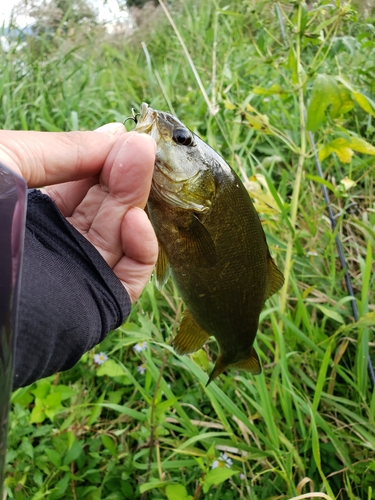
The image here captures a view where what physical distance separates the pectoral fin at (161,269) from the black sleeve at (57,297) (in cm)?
10

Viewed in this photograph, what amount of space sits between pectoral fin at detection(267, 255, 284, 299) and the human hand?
12.8 inches

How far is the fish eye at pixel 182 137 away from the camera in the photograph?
1170 millimetres

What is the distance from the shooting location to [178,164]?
3.92ft

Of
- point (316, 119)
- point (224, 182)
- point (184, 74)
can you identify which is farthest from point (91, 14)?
point (224, 182)

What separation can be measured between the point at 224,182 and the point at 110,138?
12.2 inches

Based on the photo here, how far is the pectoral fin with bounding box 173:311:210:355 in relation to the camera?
1340 mm

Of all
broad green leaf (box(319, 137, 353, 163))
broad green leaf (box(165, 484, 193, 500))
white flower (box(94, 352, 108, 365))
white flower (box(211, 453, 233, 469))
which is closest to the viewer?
broad green leaf (box(165, 484, 193, 500))

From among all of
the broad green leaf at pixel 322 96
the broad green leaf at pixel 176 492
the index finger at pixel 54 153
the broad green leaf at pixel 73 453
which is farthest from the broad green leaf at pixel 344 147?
the broad green leaf at pixel 73 453

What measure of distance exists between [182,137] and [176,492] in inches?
40.4

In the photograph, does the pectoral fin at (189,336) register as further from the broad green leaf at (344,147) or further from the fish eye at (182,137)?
the broad green leaf at (344,147)

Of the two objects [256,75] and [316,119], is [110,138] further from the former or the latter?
[256,75]

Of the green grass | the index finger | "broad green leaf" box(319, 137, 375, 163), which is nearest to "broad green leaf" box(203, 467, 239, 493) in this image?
the green grass

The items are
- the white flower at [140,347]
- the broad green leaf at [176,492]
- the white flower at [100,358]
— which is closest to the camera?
the broad green leaf at [176,492]

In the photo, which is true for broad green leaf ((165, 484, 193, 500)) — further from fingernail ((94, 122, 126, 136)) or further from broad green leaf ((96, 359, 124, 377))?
fingernail ((94, 122, 126, 136))
